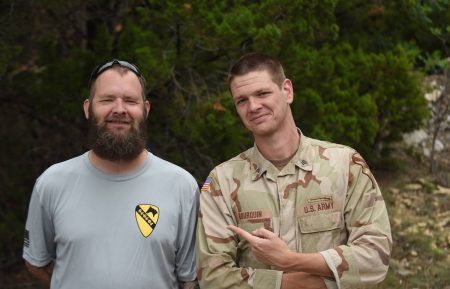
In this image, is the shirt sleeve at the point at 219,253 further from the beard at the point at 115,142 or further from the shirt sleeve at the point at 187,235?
the beard at the point at 115,142

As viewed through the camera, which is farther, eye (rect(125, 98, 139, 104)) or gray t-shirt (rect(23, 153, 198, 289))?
eye (rect(125, 98, 139, 104))

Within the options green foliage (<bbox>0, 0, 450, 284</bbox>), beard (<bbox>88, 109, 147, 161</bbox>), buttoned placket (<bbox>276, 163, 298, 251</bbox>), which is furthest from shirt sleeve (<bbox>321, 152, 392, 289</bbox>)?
green foliage (<bbox>0, 0, 450, 284</bbox>)

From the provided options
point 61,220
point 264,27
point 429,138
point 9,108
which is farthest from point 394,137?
point 61,220

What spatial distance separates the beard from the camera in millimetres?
2850

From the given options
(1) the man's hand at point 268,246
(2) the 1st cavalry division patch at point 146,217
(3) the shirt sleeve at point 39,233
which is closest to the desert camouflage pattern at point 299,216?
(1) the man's hand at point 268,246

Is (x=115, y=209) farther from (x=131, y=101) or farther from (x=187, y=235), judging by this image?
(x=131, y=101)

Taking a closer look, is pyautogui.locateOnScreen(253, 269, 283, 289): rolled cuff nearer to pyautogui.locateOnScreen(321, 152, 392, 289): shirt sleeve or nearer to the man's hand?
the man's hand

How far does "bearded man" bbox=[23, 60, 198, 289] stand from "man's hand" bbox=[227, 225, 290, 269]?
383 mm

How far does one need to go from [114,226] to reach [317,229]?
2.82 feet

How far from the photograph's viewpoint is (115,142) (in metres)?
2.85

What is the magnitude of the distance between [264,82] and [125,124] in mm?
638

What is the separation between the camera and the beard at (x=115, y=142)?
9.35 feet

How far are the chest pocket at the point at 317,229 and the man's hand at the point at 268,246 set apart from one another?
173mm

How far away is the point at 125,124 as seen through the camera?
114 inches
